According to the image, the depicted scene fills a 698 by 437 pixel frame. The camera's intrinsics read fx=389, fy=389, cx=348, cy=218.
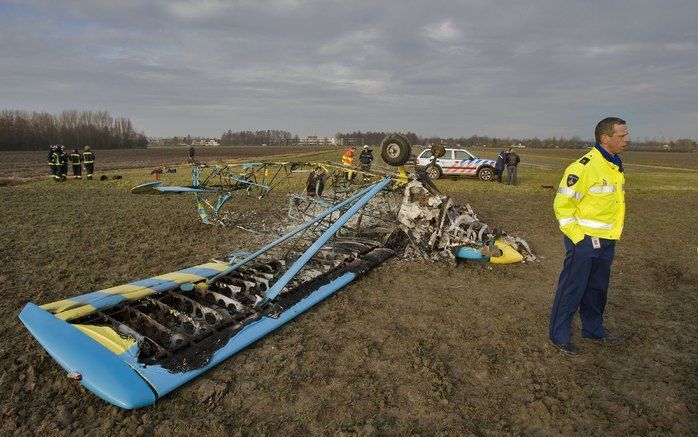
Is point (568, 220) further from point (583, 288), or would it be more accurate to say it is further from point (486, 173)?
point (486, 173)

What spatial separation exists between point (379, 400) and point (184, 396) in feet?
5.08

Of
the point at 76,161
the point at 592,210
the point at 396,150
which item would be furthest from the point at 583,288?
the point at 76,161

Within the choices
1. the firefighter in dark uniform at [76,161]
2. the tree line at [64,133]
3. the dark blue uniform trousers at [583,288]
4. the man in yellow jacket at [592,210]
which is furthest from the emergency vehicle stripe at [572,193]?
the tree line at [64,133]

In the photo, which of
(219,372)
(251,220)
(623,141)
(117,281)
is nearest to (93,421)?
(219,372)

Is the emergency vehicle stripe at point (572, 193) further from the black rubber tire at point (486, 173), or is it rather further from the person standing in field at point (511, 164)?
the black rubber tire at point (486, 173)

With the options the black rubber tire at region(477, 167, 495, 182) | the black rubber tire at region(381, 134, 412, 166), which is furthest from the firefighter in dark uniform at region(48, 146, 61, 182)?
the black rubber tire at region(477, 167, 495, 182)

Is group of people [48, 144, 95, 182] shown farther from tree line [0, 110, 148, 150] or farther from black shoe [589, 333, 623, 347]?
tree line [0, 110, 148, 150]

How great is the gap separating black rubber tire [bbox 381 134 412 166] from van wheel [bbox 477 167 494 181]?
14490 millimetres

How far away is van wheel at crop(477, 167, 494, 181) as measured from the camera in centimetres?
1959

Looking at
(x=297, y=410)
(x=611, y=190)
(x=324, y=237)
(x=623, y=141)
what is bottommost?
(x=297, y=410)

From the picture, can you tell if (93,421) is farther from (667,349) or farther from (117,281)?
(667,349)

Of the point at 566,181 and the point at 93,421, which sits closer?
the point at 93,421

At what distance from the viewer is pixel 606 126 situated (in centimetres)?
355

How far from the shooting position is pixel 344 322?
4.44m
